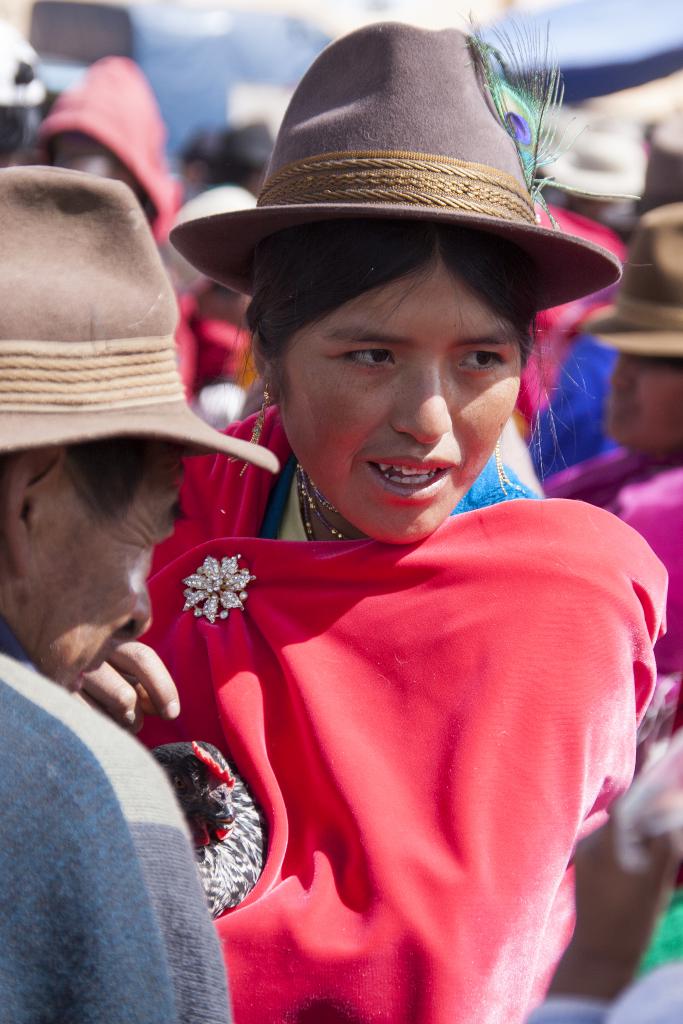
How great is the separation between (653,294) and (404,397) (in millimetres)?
2200

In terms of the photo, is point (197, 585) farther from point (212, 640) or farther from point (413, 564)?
point (413, 564)

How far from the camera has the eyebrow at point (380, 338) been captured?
216 cm

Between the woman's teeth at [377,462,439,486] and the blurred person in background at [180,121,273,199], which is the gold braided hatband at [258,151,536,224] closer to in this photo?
the woman's teeth at [377,462,439,486]

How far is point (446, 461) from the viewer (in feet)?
7.23

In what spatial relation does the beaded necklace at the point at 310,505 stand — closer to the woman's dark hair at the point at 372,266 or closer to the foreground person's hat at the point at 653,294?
the woman's dark hair at the point at 372,266

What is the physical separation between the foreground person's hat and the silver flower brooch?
6.41ft

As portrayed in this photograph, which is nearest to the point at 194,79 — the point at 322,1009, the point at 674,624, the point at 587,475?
the point at 587,475

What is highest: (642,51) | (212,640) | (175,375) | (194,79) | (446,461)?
(175,375)

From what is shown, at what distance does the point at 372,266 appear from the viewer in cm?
219

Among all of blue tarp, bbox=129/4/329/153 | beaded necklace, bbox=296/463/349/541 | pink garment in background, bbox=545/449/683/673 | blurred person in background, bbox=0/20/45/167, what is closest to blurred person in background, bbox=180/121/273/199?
blurred person in background, bbox=0/20/45/167

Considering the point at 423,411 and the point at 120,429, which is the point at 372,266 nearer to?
the point at 423,411

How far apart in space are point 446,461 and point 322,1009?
0.90 metres

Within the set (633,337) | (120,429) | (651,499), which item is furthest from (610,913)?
(633,337)

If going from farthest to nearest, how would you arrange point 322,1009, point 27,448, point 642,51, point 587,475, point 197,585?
point 642,51
point 587,475
point 197,585
point 322,1009
point 27,448
